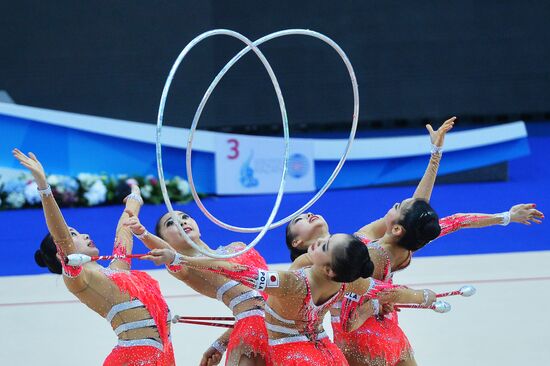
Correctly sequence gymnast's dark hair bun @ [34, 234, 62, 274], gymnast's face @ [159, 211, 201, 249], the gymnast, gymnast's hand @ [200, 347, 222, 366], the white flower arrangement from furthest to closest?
the white flower arrangement
gymnast's hand @ [200, 347, 222, 366]
gymnast's face @ [159, 211, 201, 249]
gymnast's dark hair bun @ [34, 234, 62, 274]
the gymnast

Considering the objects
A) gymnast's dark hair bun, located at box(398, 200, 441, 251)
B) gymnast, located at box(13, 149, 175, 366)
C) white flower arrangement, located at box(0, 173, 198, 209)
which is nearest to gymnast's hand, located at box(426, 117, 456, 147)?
gymnast's dark hair bun, located at box(398, 200, 441, 251)

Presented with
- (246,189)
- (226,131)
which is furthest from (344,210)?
(226,131)

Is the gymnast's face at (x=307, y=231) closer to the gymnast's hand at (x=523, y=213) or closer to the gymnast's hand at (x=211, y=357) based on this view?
the gymnast's hand at (x=211, y=357)

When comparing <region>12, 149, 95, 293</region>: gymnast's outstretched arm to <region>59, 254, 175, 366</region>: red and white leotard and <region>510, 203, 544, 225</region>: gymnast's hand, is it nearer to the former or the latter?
<region>59, 254, 175, 366</region>: red and white leotard

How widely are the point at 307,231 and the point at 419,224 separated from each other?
21.0 inches

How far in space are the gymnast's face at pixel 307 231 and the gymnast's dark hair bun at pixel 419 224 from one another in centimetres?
42

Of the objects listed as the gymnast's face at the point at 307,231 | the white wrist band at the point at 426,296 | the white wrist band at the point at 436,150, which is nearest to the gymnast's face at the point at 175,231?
the gymnast's face at the point at 307,231

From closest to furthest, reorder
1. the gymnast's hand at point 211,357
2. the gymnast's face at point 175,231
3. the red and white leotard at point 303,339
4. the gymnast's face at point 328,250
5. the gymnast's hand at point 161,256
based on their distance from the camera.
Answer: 1. the gymnast's hand at point 161,256
2. the gymnast's face at point 328,250
3. the red and white leotard at point 303,339
4. the gymnast's face at point 175,231
5. the gymnast's hand at point 211,357

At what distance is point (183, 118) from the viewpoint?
9969 mm

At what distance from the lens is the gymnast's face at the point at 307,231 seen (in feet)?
12.1

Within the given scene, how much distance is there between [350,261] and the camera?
9.62 feet

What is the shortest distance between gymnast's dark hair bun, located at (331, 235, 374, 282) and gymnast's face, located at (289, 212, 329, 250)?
690 millimetres

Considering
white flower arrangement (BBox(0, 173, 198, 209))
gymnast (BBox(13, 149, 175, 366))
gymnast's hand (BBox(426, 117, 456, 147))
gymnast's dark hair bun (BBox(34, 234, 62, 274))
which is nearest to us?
gymnast (BBox(13, 149, 175, 366))

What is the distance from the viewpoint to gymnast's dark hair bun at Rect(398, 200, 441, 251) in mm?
3359
